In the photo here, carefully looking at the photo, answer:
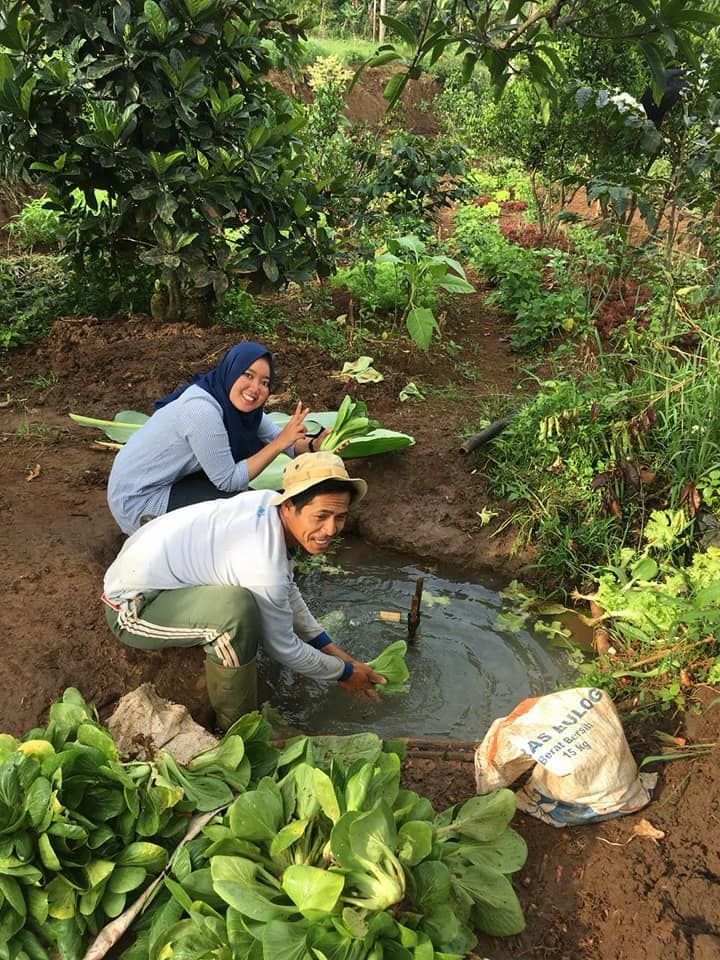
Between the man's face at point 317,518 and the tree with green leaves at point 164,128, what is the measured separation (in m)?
2.90

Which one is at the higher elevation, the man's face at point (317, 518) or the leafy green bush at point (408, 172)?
the leafy green bush at point (408, 172)

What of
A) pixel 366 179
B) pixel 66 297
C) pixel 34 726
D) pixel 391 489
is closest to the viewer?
pixel 34 726

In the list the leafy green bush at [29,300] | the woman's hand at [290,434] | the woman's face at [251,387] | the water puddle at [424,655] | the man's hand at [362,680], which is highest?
the woman's face at [251,387]

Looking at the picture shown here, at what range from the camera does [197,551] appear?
2.57m

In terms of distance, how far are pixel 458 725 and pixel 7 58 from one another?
4.53m

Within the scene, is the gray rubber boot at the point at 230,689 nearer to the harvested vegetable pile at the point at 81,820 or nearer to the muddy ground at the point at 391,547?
the muddy ground at the point at 391,547

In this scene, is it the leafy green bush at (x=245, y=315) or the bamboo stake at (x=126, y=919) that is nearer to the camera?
the bamboo stake at (x=126, y=919)

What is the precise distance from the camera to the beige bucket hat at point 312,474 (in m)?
2.34

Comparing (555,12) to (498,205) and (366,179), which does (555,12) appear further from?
(498,205)

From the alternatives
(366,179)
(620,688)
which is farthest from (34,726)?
(366,179)

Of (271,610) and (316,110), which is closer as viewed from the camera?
(271,610)

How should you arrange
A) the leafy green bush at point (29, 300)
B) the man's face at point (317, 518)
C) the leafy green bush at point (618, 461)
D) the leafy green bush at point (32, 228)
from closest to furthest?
the man's face at point (317, 518), the leafy green bush at point (618, 461), the leafy green bush at point (29, 300), the leafy green bush at point (32, 228)

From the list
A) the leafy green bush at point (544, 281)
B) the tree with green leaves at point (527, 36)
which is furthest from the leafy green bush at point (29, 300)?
the tree with green leaves at point (527, 36)

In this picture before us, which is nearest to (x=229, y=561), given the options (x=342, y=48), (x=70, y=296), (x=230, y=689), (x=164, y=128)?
(x=230, y=689)
